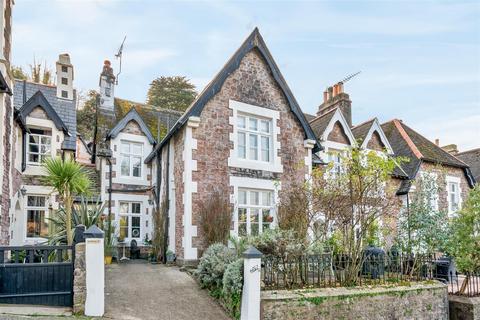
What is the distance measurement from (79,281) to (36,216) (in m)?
8.74

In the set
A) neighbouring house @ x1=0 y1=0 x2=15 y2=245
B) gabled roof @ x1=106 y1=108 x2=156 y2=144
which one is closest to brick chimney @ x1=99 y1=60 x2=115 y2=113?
gabled roof @ x1=106 y1=108 x2=156 y2=144

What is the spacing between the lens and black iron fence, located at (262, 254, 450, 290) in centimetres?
921

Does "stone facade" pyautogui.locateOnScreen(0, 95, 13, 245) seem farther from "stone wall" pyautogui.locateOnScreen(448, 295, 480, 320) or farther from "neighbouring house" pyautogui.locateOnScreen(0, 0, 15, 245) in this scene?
"stone wall" pyautogui.locateOnScreen(448, 295, 480, 320)

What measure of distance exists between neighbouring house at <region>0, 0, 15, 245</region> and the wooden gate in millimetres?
2829

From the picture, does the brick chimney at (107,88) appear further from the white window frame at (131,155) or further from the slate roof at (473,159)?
the slate roof at (473,159)

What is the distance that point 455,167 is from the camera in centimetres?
2144

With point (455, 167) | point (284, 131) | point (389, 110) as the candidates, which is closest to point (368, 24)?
point (284, 131)

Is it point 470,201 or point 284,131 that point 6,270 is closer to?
point 284,131

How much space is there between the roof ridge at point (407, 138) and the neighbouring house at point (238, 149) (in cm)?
779

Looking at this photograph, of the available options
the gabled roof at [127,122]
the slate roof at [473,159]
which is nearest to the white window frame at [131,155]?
the gabled roof at [127,122]

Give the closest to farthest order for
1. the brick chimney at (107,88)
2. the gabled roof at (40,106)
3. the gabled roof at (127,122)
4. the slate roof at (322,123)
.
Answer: the gabled roof at (40,106)
the gabled roof at (127,122)
the slate roof at (322,123)
the brick chimney at (107,88)

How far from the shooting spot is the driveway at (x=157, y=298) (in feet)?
26.7

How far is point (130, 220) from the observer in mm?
17094

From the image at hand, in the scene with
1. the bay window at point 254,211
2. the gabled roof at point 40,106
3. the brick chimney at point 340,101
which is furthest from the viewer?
the brick chimney at point 340,101
